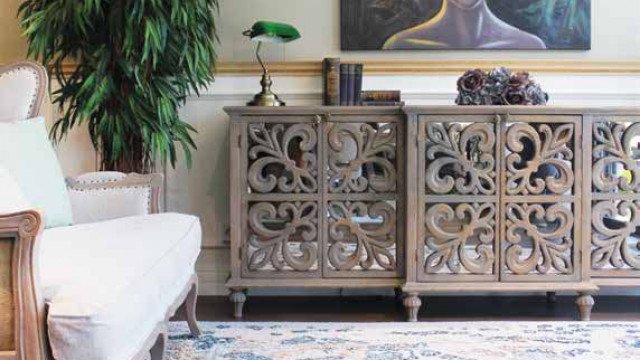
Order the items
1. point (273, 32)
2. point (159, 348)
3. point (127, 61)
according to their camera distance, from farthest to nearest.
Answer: point (273, 32) < point (127, 61) < point (159, 348)

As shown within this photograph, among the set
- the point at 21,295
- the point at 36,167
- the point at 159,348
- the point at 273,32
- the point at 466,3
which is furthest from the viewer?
the point at 466,3

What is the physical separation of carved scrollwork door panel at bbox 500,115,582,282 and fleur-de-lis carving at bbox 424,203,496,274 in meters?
0.06

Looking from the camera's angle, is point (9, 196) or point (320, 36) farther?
point (320, 36)

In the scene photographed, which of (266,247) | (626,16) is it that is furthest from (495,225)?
(626,16)

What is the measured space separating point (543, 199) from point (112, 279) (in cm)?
187

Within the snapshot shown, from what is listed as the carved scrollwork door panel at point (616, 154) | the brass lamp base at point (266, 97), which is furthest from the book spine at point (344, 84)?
the carved scrollwork door panel at point (616, 154)

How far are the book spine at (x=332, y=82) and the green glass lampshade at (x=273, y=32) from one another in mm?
202

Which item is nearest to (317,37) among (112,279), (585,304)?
(585,304)

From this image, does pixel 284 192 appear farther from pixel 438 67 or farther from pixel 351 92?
pixel 438 67

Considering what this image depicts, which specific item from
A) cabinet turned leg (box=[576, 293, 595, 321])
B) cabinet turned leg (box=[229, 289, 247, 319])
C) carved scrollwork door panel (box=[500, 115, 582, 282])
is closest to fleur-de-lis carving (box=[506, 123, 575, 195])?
carved scrollwork door panel (box=[500, 115, 582, 282])

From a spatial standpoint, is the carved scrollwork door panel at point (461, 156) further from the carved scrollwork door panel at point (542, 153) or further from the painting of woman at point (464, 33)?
the painting of woman at point (464, 33)

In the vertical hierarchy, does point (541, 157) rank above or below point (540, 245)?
above

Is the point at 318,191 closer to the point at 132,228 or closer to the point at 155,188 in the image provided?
the point at 155,188

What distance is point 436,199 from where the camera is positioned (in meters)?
2.62
